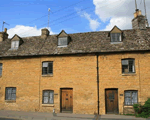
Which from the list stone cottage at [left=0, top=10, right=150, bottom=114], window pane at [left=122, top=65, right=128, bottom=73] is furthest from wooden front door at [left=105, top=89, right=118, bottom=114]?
window pane at [left=122, top=65, right=128, bottom=73]

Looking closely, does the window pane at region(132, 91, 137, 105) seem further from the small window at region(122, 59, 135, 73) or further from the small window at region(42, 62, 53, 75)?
the small window at region(42, 62, 53, 75)

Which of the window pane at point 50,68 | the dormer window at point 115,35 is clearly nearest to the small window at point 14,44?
the window pane at point 50,68

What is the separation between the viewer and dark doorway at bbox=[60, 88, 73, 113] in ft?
51.8

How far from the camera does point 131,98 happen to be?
14.8 meters

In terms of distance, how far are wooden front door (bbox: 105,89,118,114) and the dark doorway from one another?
3.86 metres

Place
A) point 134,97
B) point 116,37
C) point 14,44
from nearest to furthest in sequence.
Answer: point 134,97 → point 116,37 → point 14,44

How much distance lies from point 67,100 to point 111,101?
471 centimetres

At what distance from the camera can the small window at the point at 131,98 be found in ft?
48.2

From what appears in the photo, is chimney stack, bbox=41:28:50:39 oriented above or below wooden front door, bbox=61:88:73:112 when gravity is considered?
above

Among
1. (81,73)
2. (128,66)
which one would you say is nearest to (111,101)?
(128,66)

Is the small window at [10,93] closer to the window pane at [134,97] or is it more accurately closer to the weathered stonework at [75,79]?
the weathered stonework at [75,79]

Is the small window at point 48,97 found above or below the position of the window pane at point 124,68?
below

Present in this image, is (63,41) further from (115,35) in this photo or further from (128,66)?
(128,66)

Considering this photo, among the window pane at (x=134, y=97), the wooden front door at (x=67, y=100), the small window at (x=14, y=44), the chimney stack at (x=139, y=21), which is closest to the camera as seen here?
the window pane at (x=134, y=97)
